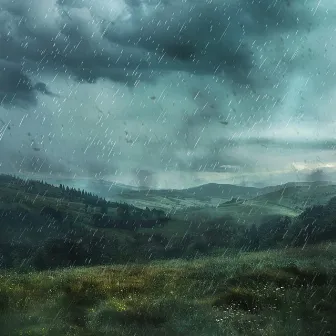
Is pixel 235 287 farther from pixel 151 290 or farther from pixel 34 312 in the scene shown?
pixel 34 312

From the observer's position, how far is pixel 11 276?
2369cm

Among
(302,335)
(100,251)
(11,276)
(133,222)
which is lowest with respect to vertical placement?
(133,222)

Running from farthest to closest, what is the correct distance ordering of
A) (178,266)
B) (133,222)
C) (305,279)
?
(133,222)
(178,266)
(305,279)

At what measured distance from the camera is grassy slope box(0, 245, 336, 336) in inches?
583

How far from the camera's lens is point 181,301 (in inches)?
686

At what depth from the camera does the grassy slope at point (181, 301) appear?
48.6 feet

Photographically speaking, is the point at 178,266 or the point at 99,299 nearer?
the point at 99,299

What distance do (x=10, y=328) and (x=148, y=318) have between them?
3.91m

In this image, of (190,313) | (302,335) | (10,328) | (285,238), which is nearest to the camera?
(302,335)

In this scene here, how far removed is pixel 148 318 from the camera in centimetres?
1592

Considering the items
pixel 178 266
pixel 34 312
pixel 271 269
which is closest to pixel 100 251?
pixel 178 266

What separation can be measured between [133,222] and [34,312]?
411 feet

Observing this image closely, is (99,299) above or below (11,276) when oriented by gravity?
above

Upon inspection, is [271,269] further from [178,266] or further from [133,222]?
[133,222]
